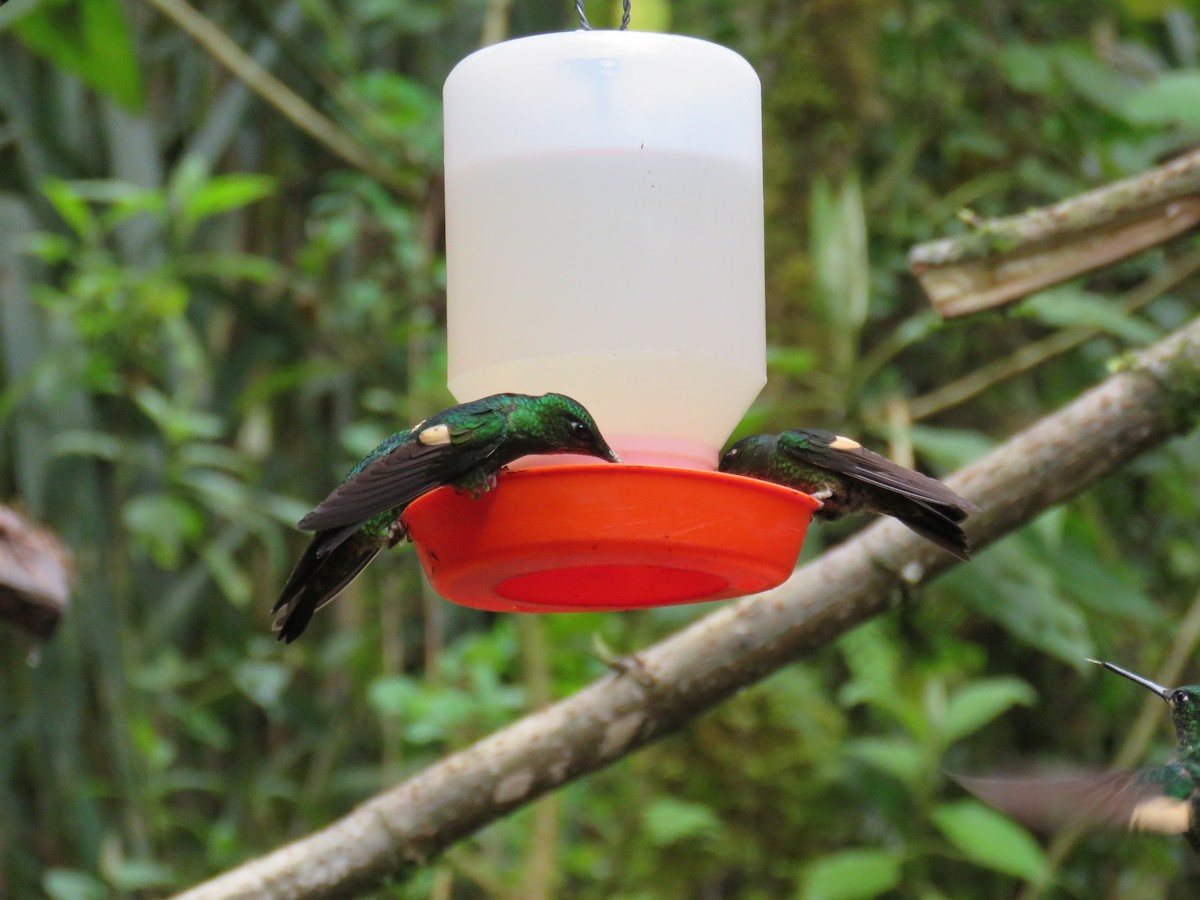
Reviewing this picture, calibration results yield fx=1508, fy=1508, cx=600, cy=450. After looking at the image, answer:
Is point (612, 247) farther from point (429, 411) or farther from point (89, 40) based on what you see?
point (429, 411)

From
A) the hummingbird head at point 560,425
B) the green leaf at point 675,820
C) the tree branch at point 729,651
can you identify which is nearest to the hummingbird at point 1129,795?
the tree branch at point 729,651

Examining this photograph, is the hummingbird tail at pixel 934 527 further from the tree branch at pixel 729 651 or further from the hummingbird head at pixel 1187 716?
the hummingbird head at pixel 1187 716

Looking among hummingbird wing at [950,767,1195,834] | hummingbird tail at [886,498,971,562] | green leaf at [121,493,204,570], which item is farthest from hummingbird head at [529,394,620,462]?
green leaf at [121,493,204,570]

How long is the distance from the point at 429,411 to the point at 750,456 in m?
2.26

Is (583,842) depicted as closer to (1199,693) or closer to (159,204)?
(159,204)

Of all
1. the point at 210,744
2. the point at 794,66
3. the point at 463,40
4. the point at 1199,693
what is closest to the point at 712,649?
the point at 1199,693

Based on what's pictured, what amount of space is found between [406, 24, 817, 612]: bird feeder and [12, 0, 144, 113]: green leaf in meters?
1.26

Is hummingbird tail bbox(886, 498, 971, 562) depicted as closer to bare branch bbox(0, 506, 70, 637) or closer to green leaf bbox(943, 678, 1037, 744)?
bare branch bbox(0, 506, 70, 637)

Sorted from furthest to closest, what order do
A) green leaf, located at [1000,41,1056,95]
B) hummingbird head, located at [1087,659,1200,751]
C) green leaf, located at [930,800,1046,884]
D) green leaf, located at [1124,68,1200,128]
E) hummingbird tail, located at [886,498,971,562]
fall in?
green leaf, located at [1000,41,1056,95] < green leaf, located at [930,800,1046,884] < green leaf, located at [1124,68,1200,128] < hummingbird head, located at [1087,659,1200,751] < hummingbird tail, located at [886,498,971,562]

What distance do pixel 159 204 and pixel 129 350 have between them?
1.39 feet

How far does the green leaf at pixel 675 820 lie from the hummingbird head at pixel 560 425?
2018 millimetres

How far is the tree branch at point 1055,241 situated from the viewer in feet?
8.01

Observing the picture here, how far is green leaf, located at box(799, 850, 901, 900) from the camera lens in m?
3.51

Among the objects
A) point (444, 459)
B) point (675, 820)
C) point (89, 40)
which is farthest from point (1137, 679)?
point (89, 40)
